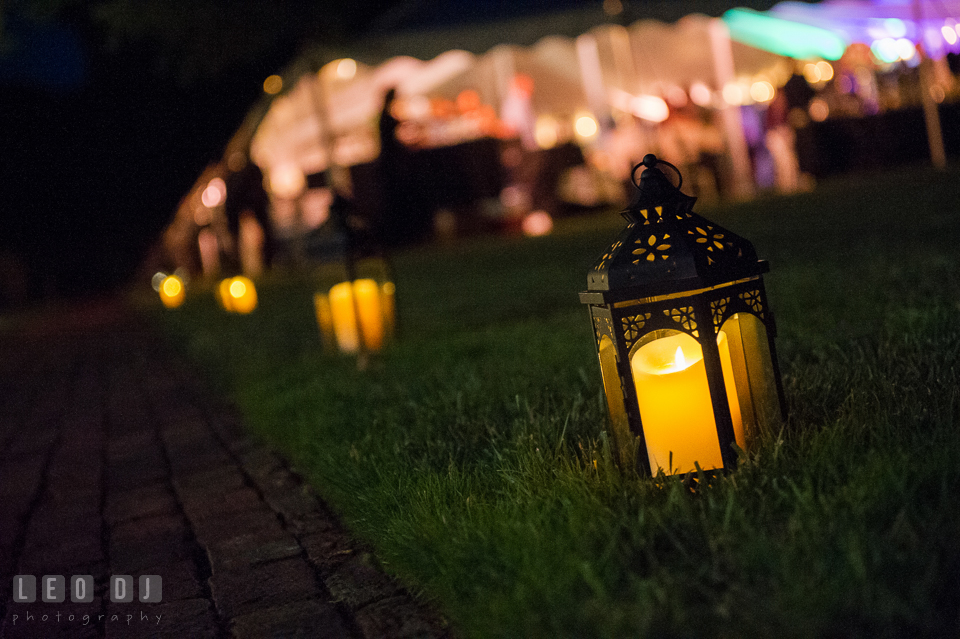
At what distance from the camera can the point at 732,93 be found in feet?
43.0

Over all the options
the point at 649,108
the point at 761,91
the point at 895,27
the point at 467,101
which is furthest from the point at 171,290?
the point at 895,27

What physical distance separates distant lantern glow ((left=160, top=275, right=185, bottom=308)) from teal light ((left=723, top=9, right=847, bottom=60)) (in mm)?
9217

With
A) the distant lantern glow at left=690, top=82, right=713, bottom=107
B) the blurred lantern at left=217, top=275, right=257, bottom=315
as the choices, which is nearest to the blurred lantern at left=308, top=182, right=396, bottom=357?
the blurred lantern at left=217, top=275, right=257, bottom=315

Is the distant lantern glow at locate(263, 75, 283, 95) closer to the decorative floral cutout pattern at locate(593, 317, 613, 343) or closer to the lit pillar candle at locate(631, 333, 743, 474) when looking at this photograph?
the decorative floral cutout pattern at locate(593, 317, 613, 343)

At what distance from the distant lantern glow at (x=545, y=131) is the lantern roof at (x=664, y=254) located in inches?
476

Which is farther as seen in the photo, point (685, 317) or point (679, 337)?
point (679, 337)

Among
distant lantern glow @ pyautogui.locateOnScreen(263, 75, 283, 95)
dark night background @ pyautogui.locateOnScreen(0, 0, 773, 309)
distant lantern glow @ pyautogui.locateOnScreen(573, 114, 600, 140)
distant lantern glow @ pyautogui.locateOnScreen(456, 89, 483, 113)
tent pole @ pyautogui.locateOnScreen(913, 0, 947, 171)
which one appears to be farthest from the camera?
dark night background @ pyautogui.locateOnScreen(0, 0, 773, 309)

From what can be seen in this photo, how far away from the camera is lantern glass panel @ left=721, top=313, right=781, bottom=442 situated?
215 centimetres

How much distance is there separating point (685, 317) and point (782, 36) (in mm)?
11858

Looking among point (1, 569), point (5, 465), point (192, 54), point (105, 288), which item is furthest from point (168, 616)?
point (105, 288)

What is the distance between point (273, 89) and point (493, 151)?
359cm

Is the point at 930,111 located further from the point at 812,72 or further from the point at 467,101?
the point at 467,101

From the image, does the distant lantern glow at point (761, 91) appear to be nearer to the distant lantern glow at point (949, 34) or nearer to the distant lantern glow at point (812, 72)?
the distant lantern glow at point (812, 72)

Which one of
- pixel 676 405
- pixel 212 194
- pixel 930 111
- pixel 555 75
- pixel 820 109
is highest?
pixel 212 194
